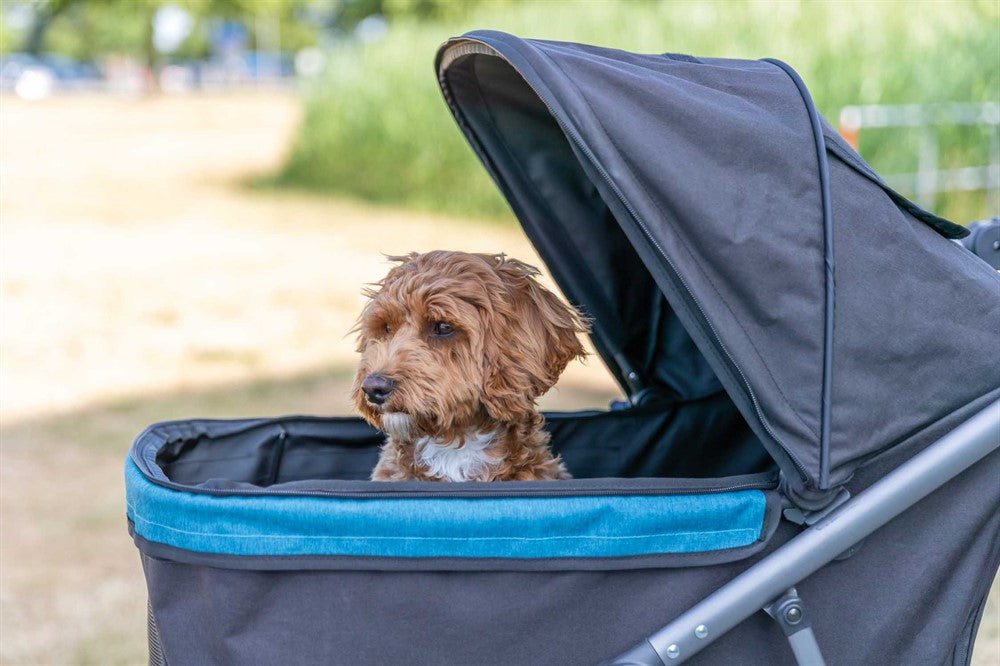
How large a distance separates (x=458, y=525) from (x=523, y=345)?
27.0 inches

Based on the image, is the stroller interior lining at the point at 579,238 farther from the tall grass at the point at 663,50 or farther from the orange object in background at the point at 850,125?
the tall grass at the point at 663,50

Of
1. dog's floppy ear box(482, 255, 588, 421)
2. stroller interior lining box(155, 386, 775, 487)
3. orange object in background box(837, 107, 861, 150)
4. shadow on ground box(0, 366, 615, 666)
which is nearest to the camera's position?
dog's floppy ear box(482, 255, 588, 421)

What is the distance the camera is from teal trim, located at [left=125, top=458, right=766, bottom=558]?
180 centimetres

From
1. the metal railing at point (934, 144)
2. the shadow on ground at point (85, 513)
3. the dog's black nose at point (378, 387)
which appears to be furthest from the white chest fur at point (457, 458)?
the metal railing at point (934, 144)

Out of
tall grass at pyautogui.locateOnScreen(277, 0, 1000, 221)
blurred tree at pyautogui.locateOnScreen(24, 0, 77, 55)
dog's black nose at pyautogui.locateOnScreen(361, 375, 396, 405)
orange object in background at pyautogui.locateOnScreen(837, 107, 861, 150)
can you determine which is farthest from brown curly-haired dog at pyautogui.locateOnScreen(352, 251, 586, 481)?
blurred tree at pyautogui.locateOnScreen(24, 0, 77, 55)

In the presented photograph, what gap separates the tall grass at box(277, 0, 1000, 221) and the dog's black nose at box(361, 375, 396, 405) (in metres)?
7.17

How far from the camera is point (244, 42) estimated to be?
63.2 m

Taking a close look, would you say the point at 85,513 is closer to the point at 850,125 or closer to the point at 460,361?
the point at 460,361

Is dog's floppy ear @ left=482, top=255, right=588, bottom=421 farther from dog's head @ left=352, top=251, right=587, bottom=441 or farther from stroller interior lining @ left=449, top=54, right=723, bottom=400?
stroller interior lining @ left=449, top=54, right=723, bottom=400

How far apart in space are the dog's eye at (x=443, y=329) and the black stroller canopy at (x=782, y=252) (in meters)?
0.64

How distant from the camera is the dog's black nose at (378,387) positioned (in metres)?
2.29

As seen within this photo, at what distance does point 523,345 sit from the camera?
2.40m

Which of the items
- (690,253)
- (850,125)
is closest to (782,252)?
(690,253)

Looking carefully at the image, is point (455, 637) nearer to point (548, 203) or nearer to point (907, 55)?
point (548, 203)
